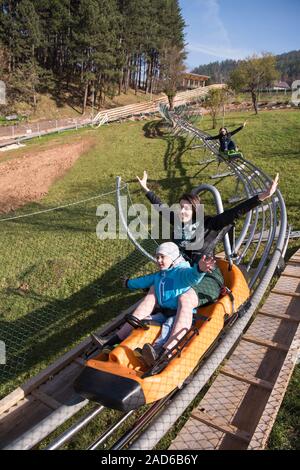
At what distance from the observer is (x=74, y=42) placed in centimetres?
3381

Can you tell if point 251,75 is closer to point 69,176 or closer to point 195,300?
point 69,176

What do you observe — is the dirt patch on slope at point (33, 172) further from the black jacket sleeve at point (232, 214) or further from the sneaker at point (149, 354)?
the sneaker at point (149, 354)

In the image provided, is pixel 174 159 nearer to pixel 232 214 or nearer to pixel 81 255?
pixel 81 255

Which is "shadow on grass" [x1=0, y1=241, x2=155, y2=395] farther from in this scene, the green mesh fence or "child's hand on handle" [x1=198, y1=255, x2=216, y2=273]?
"child's hand on handle" [x1=198, y1=255, x2=216, y2=273]

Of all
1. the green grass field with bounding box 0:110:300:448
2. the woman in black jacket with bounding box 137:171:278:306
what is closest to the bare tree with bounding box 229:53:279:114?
the green grass field with bounding box 0:110:300:448

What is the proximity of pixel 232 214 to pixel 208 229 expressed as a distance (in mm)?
370

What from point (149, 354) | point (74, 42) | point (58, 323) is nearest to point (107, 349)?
point (149, 354)

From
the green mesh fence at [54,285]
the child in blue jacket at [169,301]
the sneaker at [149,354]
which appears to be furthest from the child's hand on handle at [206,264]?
the green mesh fence at [54,285]

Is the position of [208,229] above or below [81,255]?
above

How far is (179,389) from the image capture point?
3264 mm

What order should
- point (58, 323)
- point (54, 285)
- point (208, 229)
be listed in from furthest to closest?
point (54, 285)
point (58, 323)
point (208, 229)

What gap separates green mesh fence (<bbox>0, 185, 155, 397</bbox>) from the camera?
5.37m

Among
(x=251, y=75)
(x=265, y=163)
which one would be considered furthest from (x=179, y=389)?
(x=251, y=75)
